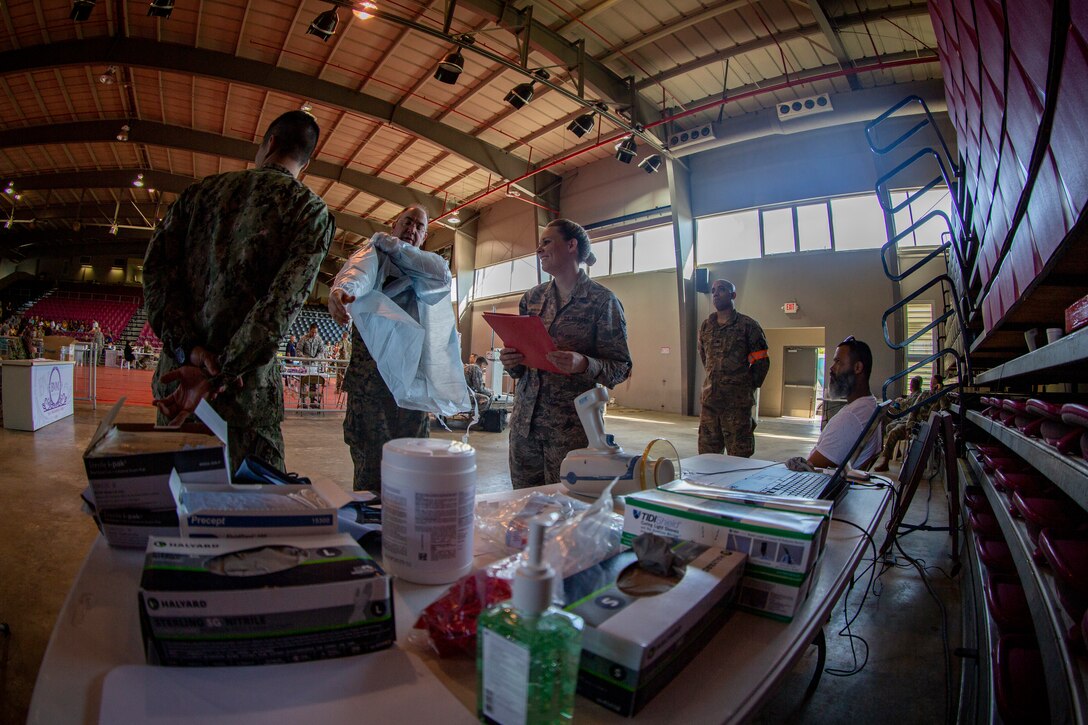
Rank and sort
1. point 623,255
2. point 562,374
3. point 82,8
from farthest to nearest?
point 623,255 → point 82,8 → point 562,374

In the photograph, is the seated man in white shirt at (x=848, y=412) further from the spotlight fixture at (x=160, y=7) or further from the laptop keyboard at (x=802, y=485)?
the spotlight fixture at (x=160, y=7)

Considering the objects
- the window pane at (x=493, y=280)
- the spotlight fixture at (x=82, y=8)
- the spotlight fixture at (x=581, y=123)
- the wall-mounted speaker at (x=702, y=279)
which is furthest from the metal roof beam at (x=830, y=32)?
the window pane at (x=493, y=280)

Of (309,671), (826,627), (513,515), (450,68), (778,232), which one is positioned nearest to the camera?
(309,671)

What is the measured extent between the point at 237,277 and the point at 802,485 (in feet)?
5.09

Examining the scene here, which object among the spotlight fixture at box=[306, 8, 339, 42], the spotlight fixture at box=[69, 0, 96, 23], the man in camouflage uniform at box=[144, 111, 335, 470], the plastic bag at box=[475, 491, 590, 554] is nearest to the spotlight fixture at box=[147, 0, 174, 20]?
the spotlight fixture at box=[69, 0, 96, 23]

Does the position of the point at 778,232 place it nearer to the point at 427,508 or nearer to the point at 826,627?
the point at 826,627

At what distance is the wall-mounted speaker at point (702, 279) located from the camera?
9.86 m

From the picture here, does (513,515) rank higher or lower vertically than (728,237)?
lower

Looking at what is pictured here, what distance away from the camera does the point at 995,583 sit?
1256mm

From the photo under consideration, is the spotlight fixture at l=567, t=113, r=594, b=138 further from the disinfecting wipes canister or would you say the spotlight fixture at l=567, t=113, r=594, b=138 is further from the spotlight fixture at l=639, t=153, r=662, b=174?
the disinfecting wipes canister

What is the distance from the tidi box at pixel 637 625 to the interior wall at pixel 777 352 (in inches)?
437

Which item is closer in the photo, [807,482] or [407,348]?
[807,482]

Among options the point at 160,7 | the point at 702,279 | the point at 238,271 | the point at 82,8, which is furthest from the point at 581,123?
the point at 238,271

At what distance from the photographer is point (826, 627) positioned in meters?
1.83
